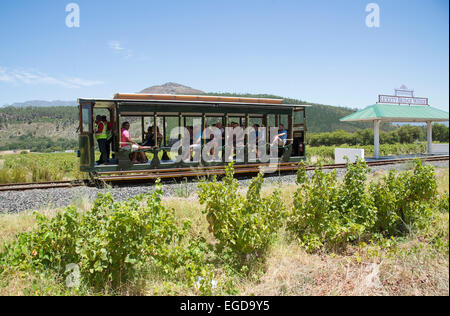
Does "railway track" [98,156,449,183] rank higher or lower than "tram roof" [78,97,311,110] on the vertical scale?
lower

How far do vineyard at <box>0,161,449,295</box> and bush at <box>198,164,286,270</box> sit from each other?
0.05 feet

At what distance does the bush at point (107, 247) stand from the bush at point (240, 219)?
44cm

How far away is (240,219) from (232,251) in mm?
Answer: 588

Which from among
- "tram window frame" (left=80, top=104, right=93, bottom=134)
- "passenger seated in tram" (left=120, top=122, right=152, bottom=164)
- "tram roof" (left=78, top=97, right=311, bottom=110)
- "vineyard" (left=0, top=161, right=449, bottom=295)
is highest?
"tram roof" (left=78, top=97, right=311, bottom=110)

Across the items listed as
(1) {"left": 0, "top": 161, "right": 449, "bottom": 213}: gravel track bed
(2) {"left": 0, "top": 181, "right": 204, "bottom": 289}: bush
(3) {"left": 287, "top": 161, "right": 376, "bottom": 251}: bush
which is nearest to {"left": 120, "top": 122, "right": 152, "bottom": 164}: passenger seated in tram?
(1) {"left": 0, "top": 161, "right": 449, "bottom": 213}: gravel track bed

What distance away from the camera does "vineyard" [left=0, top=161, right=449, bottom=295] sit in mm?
3781

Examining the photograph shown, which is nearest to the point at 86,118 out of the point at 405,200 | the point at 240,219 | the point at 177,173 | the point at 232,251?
the point at 177,173

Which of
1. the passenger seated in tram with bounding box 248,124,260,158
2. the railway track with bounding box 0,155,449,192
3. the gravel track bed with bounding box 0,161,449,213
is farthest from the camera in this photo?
the passenger seated in tram with bounding box 248,124,260,158

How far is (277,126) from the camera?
41.4 feet

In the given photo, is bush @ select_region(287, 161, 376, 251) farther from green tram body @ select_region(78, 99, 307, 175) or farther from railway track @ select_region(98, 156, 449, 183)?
green tram body @ select_region(78, 99, 307, 175)

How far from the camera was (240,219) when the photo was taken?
4293 millimetres

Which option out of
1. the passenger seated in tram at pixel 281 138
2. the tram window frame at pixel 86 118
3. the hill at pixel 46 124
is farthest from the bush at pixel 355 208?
the hill at pixel 46 124

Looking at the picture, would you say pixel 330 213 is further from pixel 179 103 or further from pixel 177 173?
pixel 179 103

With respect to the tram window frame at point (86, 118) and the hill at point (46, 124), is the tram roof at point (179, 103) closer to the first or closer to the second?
the tram window frame at point (86, 118)
